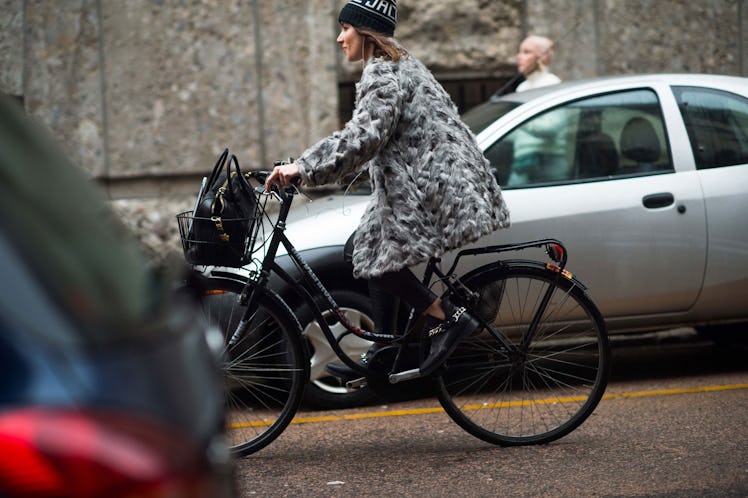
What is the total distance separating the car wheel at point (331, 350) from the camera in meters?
5.69

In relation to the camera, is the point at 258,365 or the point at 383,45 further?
the point at 258,365

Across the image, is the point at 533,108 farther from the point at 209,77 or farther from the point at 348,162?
the point at 209,77

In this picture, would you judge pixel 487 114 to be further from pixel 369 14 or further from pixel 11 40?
pixel 11 40

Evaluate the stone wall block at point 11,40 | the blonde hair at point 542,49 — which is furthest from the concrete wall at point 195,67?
the blonde hair at point 542,49

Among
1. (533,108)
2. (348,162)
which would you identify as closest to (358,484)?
(348,162)

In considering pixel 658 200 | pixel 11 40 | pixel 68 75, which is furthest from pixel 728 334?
pixel 11 40

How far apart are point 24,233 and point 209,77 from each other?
27.6 feet

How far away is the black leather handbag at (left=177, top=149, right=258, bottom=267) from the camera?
14.6 ft

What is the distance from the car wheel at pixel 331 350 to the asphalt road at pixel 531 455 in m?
0.09

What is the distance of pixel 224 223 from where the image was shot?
443 centimetres

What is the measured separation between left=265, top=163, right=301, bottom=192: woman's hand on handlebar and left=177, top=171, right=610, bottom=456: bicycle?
14 centimetres

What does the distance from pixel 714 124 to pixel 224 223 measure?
3.00 meters

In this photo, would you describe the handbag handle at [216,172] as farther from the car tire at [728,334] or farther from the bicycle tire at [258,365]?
the car tire at [728,334]

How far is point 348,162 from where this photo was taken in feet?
14.4
